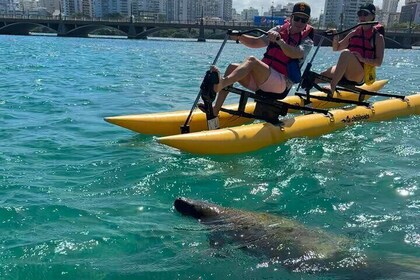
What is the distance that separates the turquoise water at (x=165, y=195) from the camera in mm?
4183

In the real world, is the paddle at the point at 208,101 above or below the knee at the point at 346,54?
below

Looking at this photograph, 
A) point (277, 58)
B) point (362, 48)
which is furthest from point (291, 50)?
point (362, 48)

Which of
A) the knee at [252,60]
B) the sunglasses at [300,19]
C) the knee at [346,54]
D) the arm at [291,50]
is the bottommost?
the knee at [346,54]

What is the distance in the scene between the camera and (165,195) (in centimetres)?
572

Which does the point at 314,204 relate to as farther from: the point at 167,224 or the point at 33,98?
the point at 33,98

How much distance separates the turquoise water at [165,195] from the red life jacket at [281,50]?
136cm

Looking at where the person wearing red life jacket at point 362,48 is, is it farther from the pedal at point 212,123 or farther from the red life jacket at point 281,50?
the pedal at point 212,123

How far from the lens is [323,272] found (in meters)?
4.04

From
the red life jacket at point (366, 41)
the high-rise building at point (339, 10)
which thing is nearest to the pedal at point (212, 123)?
the red life jacket at point (366, 41)

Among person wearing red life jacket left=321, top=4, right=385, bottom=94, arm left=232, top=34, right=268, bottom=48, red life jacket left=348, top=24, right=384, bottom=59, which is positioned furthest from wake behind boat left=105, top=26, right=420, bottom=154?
red life jacket left=348, top=24, right=384, bottom=59

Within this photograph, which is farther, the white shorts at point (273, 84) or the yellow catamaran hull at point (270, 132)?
the white shorts at point (273, 84)

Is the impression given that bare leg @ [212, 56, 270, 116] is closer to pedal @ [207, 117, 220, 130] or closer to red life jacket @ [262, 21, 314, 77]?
pedal @ [207, 117, 220, 130]

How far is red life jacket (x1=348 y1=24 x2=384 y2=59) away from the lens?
393 inches

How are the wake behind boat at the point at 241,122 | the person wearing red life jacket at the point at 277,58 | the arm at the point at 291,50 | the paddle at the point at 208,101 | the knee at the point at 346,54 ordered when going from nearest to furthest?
the wake behind boat at the point at 241,122, the paddle at the point at 208,101, the arm at the point at 291,50, the person wearing red life jacket at the point at 277,58, the knee at the point at 346,54
